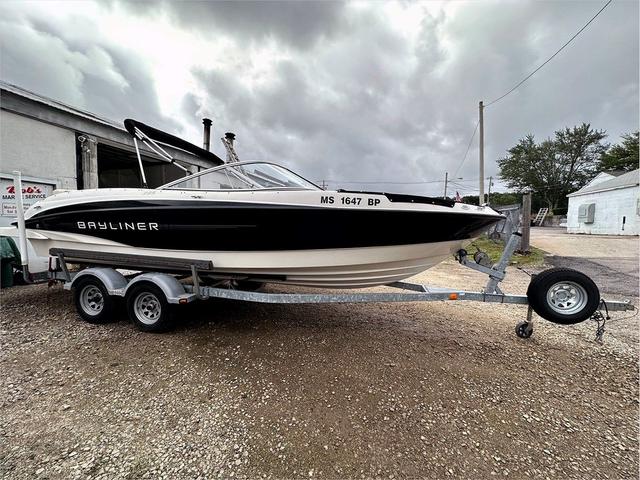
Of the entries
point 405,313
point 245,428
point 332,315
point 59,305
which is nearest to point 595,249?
point 405,313

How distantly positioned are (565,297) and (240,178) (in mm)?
3287

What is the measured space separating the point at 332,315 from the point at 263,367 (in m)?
1.39

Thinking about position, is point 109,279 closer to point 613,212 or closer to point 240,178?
point 240,178

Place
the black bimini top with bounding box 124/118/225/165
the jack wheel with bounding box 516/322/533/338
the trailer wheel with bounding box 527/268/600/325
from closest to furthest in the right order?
the trailer wheel with bounding box 527/268/600/325, the jack wheel with bounding box 516/322/533/338, the black bimini top with bounding box 124/118/225/165

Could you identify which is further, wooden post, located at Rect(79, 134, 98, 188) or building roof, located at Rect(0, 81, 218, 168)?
wooden post, located at Rect(79, 134, 98, 188)

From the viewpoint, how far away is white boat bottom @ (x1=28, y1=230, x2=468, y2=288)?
2.80m

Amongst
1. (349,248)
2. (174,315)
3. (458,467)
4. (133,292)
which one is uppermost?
(349,248)

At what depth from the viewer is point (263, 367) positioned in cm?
256

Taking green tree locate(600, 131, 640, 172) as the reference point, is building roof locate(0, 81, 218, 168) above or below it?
below

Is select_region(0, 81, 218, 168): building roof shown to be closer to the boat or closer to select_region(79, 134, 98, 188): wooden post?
select_region(79, 134, 98, 188): wooden post

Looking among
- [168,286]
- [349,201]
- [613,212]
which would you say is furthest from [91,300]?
[613,212]

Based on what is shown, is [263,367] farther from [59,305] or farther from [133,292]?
[59,305]

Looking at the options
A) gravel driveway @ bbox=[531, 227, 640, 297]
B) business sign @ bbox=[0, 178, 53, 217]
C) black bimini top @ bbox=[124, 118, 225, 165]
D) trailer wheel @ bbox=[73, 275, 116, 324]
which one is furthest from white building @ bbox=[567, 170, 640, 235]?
business sign @ bbox=[0, 178, 53, 217]

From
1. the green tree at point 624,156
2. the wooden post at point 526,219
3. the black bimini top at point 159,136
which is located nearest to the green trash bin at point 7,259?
the black bimini top at point 159,136
